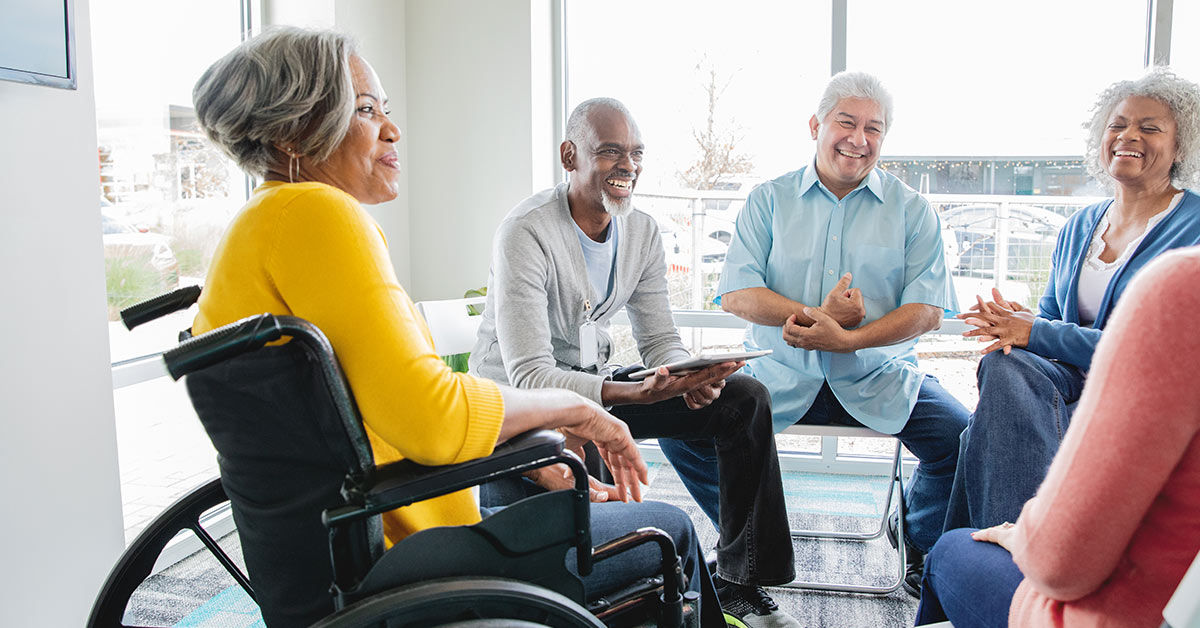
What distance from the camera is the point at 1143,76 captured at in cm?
227

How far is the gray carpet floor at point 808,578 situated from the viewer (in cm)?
221

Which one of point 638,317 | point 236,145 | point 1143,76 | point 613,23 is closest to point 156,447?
point 638,317

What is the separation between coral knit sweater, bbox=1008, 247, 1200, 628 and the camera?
782 mm

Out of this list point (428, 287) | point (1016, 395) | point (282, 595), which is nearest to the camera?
point (282, 595)

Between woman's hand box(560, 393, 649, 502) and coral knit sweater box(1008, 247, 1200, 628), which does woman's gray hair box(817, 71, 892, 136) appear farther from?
coral knit sweater box(1008, 247, 1200, 628)

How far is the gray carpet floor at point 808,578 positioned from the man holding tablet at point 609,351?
28 cm

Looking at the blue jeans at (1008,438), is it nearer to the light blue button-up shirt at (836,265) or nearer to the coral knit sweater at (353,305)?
the light blue button-up shirt at (836,265)

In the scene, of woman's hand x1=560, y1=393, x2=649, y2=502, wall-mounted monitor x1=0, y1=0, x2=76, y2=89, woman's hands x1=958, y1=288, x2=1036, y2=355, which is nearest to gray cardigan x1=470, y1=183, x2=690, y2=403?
woman's hand x1=560, y1=393, x2=649, y2=502

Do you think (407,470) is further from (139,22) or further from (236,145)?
(139,22)

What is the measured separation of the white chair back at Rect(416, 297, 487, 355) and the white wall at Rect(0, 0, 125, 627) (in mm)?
839

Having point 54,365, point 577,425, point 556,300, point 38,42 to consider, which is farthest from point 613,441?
point 38,42

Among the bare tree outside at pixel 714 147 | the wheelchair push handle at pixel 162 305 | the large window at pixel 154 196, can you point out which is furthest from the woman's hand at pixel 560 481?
the bare tree outside at pixel 714 147

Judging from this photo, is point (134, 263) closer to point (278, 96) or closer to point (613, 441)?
point (278, 96)

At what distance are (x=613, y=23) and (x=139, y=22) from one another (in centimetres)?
185
